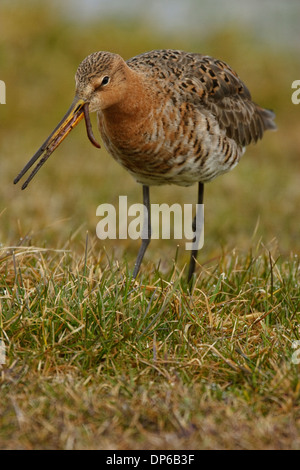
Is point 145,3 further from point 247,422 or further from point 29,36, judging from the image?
point 247,422

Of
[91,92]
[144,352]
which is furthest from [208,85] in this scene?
[144,352]

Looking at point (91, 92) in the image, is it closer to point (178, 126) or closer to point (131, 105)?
point (131, 105)

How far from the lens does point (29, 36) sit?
11875 millimetres

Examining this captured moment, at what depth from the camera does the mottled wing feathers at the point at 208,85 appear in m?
4.88

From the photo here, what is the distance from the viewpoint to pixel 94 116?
938cm

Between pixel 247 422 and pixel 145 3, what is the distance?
464 inches

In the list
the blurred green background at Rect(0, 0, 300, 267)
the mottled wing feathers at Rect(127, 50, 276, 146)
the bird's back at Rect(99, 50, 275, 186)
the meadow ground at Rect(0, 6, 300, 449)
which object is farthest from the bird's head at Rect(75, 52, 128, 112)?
the blurred green background at Rect(0, 0, 300, 267)

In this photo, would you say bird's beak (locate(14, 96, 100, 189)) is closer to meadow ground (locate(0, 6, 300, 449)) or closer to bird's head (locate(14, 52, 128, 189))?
bird's head (locate(14, 52, 128, 189))

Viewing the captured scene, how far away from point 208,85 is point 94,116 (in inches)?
176

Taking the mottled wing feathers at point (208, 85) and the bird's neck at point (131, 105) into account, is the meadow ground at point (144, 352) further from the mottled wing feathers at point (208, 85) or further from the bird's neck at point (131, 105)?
the mottled wing feathers at point (208, 85)

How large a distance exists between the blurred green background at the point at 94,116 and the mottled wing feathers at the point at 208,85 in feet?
4.03

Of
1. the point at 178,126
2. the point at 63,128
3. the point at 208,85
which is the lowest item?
the point at 63,128

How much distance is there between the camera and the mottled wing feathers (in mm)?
4883
